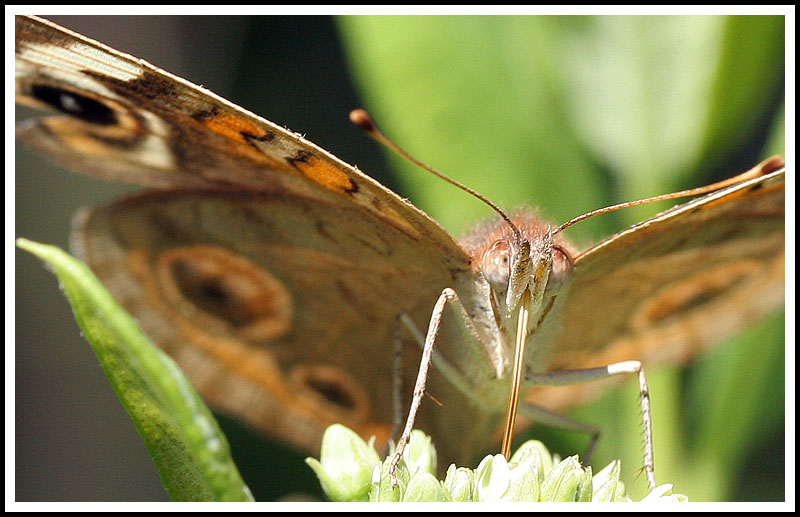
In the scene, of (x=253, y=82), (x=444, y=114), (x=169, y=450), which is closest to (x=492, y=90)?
(x=444, y=114)

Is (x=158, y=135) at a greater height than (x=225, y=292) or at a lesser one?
greater

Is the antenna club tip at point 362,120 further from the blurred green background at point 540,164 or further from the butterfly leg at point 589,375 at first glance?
the blurred green background at point 540,164

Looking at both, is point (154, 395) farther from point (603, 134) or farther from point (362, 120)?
point (603, 134)

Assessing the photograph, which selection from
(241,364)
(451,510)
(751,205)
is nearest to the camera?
(451,510)

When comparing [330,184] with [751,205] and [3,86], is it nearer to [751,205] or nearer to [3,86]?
[3,86]

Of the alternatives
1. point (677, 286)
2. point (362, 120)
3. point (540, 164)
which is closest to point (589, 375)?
point (677, 286)

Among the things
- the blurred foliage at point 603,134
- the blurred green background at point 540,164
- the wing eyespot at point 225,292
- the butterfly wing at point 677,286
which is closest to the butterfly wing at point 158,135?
the wing eyespot at point 225,292
